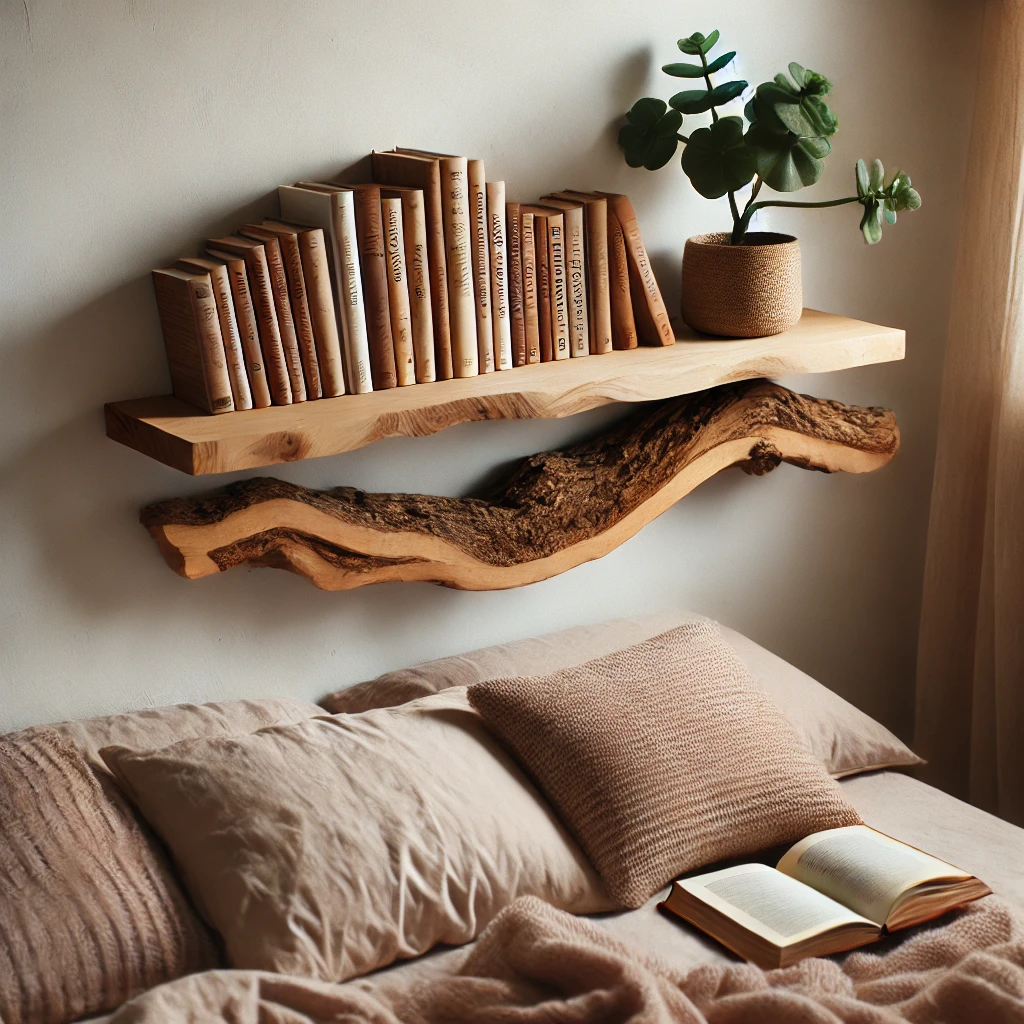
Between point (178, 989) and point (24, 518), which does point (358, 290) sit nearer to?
point (24, 518)

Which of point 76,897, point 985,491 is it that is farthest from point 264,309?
point 985,491

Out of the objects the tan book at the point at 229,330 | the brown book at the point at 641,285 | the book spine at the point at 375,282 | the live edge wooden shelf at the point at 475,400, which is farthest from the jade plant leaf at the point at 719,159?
the tan book at the point at 229,330

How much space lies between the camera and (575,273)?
184 centimetres

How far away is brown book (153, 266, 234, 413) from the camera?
1501mm

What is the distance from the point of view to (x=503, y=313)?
5.82ft

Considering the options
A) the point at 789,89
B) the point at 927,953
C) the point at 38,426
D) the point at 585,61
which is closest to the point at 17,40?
the point at 38,426

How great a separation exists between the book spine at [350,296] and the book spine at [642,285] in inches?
18.8

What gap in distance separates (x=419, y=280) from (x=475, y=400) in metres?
0.19

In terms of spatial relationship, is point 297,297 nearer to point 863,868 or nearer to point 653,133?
point 653,133

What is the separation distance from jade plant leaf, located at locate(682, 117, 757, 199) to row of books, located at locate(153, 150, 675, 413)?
0.13 metres

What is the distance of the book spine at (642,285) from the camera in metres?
1.88

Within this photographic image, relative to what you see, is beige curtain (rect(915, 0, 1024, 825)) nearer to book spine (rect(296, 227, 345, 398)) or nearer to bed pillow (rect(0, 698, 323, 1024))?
book spine (rect(296, 227, 345, 398))

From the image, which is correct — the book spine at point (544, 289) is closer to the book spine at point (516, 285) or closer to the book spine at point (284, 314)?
the book spine at point (516, 285)

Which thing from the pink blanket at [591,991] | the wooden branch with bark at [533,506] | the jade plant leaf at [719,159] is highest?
the jade plant leaf at [719,159]
